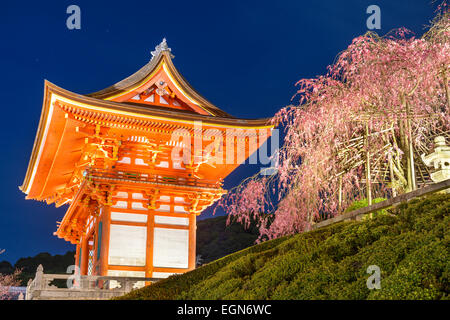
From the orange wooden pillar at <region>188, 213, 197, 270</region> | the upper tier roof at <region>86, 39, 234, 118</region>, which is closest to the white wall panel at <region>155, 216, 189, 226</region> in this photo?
the orange wooden pillar at <region>188, 213, 197, 270</region>

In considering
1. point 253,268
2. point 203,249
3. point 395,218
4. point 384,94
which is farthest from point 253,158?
point 203,249

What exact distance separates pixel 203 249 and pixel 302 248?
4344 cm

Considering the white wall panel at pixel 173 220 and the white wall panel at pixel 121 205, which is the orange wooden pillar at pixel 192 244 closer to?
the white wall panel at pixel 173 220

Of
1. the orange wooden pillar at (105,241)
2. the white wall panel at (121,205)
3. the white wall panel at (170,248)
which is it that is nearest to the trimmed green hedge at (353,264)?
the orange wooden pillar at (105,241)

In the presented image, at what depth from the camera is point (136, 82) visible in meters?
17.6

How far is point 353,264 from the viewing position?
744 centimetres

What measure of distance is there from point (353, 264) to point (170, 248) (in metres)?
10.7

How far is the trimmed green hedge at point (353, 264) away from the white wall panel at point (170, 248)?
20.4 feet

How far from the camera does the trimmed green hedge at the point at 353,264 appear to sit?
5988mm

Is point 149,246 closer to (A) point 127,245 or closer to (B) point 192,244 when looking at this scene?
(A) point 127,245

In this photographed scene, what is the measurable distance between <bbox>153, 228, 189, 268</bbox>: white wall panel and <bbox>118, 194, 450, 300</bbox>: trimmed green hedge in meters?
6.22

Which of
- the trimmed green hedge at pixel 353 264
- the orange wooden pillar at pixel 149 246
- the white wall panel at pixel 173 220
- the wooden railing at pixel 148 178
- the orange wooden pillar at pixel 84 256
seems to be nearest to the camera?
the trimmed green hedge at pixel 353 264

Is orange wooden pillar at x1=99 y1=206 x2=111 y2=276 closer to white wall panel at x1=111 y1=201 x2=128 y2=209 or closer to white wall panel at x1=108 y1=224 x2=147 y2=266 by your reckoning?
white wall panel at x1=108 y1=224 x2=147 y2=266

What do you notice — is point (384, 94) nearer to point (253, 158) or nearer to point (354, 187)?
point (354, 187)
